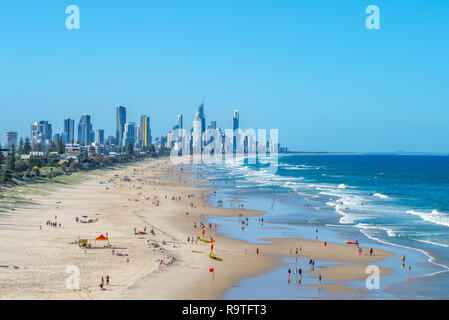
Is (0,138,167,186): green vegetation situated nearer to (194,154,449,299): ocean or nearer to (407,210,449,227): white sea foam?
(194,154,449,299): ocean

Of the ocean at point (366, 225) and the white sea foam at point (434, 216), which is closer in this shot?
the ocean at point (366, 225)

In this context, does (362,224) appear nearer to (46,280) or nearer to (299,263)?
(299,263)

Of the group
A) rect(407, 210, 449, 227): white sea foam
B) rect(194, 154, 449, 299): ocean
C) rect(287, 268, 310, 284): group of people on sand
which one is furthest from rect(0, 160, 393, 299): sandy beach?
rect(407, 210, 449, 227): white sea foam

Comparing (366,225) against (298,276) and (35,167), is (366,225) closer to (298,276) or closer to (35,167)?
(298,276)

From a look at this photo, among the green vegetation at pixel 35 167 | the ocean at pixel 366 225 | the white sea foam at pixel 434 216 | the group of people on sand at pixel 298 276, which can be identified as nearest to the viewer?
the ocean at pixel 366 225

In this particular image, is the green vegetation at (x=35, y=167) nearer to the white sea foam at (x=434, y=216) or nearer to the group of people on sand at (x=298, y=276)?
the group of people on sand at (x=298, y=276)

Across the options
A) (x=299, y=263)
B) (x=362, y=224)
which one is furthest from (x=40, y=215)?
(x=362, y=224)

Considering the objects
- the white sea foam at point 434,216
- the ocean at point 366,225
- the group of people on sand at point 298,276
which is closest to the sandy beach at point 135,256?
the group of people on sand at point 298,276
